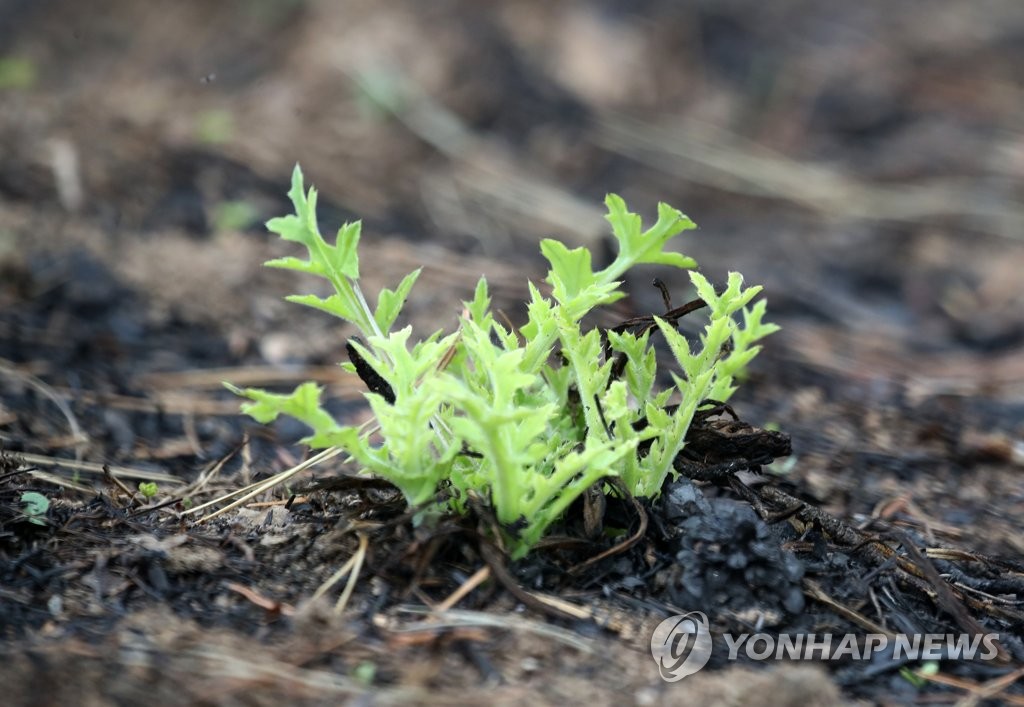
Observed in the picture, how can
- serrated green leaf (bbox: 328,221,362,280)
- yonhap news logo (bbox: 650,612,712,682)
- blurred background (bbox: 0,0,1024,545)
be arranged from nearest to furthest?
yonhap news logo (bbox: 650,612,712,682) < serrated green leaf (bbox: 328,221,362,280) < blurred background (bbox: 0,0,1024,545)

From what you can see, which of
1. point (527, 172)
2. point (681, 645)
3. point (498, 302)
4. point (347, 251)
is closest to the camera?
point (681, 645)

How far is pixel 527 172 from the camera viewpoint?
19.6 ft

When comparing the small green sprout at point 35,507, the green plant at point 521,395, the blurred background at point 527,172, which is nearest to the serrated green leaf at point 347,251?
the green plant at point 521,395

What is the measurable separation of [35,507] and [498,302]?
2235 mm

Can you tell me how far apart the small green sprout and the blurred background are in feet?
2.23

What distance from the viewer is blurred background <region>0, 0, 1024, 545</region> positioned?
3.80 m

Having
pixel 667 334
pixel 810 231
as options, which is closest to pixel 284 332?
pixel 667 334

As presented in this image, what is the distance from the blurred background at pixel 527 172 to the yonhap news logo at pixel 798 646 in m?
0.78

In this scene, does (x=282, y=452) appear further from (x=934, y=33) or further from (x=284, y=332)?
(x=934, y=33)

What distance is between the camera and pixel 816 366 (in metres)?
4.04

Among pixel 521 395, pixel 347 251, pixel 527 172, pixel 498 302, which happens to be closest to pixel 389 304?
pixel 347 251

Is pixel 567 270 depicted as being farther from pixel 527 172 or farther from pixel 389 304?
pixel 527 172

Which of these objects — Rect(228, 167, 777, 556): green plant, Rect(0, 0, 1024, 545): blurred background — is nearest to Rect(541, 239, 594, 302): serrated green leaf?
Rect(228, 167, 777, 556): green plant

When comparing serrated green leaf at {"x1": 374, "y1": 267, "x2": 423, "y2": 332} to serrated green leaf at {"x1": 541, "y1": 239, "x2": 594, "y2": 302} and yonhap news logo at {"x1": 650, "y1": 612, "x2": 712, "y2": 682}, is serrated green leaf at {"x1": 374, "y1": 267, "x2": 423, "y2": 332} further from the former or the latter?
yonhap news logo at {"x1": 650, "y1": 612, "x2": 712, "y2": 682}
